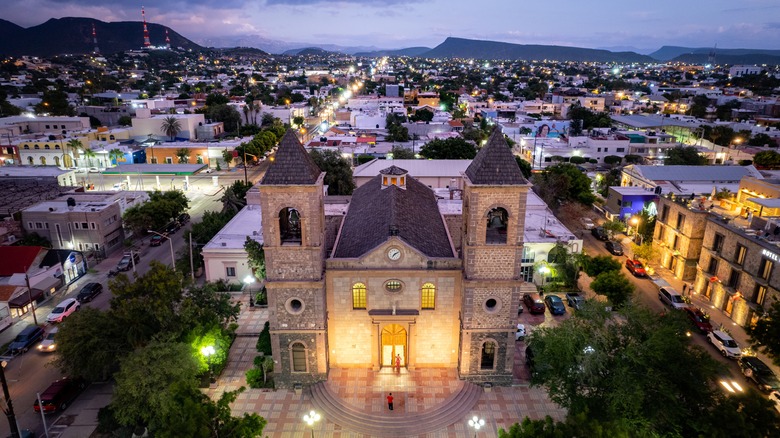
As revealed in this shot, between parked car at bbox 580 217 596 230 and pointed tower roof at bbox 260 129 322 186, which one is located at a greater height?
pointed tower roof at bbox 260 129 322 186

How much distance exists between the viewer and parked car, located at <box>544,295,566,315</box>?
133ft

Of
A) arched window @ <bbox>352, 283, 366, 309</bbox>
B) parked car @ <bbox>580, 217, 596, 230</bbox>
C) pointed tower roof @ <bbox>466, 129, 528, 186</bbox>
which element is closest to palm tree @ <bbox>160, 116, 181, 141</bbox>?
parked car @ <bbox>580, 217, 596, 230</bbox>

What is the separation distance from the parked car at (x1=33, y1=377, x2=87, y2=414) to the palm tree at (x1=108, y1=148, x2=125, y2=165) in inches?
2700

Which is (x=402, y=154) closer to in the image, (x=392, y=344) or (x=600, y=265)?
(x=600, y=265)

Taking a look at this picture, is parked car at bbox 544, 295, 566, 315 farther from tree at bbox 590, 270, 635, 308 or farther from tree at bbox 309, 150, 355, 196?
tree at bbox 309, 150, 355, 196

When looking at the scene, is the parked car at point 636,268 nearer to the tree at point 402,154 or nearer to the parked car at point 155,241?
the tree at point 402,154

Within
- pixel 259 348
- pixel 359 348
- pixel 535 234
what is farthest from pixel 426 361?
pixel 535 234

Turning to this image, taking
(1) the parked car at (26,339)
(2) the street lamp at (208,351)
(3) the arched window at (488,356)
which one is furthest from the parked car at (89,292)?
(3) the arched window at (488,356)

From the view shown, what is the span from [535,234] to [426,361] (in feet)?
67.3

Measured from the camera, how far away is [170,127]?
102 meters

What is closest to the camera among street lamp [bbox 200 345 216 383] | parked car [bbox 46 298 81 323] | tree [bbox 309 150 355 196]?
street lamp [bbox 200 345 216 383]

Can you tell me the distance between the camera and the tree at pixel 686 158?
258 feet

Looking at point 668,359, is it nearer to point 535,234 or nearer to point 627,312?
point 627,312

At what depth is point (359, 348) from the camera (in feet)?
104
